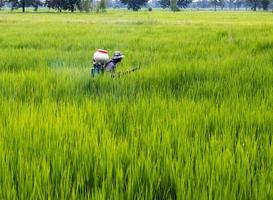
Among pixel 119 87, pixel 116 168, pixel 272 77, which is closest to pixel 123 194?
pixel 116 168

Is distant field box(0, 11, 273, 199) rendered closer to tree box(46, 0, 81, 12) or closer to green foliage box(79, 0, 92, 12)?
green foliage box(79, 0, 92, 12)

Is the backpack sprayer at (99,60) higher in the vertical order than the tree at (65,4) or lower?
lower

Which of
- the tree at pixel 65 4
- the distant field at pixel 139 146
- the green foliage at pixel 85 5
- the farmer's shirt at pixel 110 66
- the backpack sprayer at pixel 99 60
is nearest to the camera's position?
the distant field at pixel 139 146

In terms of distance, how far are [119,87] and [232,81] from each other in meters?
0.98

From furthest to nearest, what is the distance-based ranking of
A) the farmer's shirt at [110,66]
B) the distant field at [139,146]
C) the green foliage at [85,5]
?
the green foliage at [85,5]
the farmer's shirt at [110,66]
the distant field at [139,146]

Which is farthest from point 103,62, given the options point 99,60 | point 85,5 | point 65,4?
point 65,4

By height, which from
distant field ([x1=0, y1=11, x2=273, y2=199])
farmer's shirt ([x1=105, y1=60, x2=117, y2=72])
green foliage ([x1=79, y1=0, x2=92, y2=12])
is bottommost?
distant field ([x1=0, y1=11, x2=273, y2=199])

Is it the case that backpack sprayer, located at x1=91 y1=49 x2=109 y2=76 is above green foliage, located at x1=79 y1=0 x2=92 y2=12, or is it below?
below

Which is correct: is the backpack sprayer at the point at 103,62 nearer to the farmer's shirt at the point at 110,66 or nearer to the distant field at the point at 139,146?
the farmer's shirt at the point at 110,66

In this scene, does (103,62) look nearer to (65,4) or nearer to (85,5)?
(85,5)

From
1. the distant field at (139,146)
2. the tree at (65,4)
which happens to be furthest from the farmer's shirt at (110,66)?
the tree at (65,4)

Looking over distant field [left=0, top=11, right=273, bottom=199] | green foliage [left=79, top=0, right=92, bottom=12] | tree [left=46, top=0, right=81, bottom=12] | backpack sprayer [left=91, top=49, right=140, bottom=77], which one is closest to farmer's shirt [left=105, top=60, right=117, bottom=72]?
backpack sprayer [left=91, top=49, right=140, bottom=77]

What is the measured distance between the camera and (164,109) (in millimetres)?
2461

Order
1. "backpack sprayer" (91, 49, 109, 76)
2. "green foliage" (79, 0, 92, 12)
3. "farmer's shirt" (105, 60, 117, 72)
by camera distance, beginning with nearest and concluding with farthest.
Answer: "backpack sprayer" (91, 49, 109, 76), "farmer's shirt" (105, 60, 117, 72), "green foliage" (79, 0, 92, 12)
